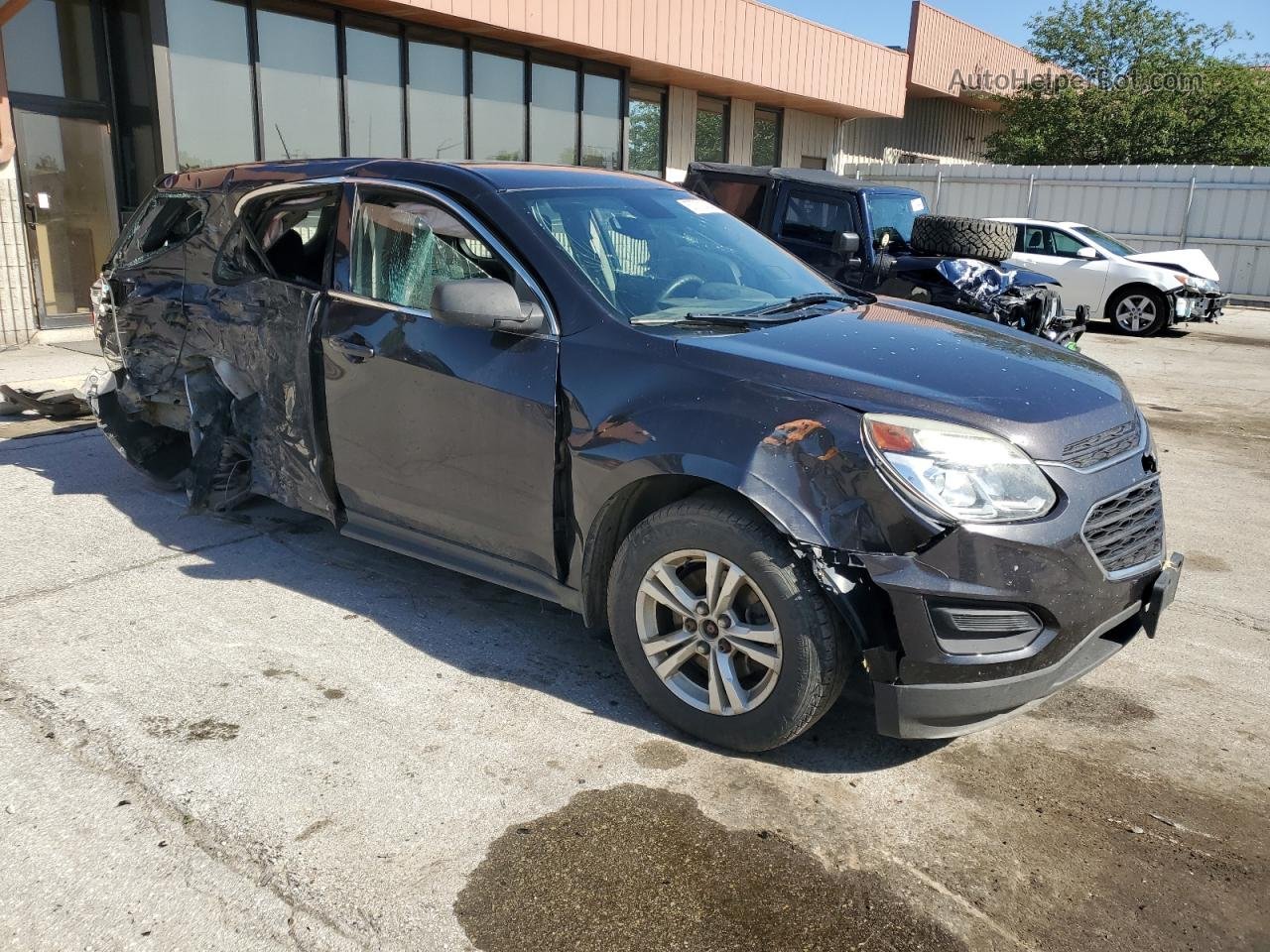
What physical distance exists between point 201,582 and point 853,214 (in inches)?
267

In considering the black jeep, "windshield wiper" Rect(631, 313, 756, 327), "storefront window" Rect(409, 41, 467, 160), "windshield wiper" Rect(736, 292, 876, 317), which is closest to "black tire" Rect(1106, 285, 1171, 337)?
the black jeep

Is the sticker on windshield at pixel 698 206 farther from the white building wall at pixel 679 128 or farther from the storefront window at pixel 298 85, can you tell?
the white building wall at pixel 679 128

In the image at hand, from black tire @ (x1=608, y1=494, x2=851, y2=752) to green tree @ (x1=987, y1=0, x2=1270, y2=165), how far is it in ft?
90.6

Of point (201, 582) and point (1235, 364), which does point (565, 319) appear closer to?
point (201, 582)

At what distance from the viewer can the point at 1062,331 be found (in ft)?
30.2

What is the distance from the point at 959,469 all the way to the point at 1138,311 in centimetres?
1350

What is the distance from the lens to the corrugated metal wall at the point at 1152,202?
18.9 metres

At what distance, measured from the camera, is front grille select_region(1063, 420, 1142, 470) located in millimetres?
2938

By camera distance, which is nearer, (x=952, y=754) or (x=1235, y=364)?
(x=952, y=754)

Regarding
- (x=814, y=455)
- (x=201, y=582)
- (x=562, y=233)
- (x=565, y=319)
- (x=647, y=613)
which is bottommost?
(x=201, y=582)

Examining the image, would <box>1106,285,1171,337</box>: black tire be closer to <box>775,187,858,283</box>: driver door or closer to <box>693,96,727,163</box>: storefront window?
<box>775,187,858,283</box>: driver door

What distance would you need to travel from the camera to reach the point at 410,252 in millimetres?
4008

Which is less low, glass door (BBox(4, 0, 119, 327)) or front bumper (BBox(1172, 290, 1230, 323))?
glass door (BBox(4, 0, 119, 327))

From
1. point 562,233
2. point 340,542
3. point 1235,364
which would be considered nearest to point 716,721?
point 562,233
